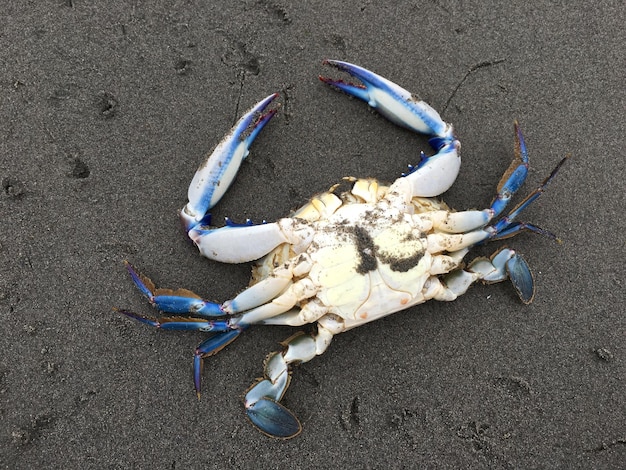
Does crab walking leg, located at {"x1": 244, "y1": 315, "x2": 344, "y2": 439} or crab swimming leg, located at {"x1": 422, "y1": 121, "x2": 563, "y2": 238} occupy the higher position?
crab swimming leg, located at {"x1": 422, "y1": 121, "x2": 563, "y2": 238}

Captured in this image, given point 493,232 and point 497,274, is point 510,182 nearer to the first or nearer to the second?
point 493,232

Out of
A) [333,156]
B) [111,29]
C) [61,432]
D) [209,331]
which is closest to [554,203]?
[333,156]

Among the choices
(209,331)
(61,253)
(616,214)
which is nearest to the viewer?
(209,331)

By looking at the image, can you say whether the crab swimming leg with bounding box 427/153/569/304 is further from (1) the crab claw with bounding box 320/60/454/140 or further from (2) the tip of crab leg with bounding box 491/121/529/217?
(1) the crab claw with bounding box 320/60/454/140

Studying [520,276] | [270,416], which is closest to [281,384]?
[270,416]

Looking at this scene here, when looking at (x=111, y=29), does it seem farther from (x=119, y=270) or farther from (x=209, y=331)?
(x=209, y=331)

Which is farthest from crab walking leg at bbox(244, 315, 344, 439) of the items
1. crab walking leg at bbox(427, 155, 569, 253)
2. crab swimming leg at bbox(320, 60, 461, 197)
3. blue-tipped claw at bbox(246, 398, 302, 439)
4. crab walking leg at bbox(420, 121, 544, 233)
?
crab swimming leg at bbox(320, 60, 461, 197)

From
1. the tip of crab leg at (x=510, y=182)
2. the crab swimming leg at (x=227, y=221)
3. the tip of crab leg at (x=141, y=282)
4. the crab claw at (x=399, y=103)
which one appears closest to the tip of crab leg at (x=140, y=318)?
the tip of crab leg at (x=141, y=282)
